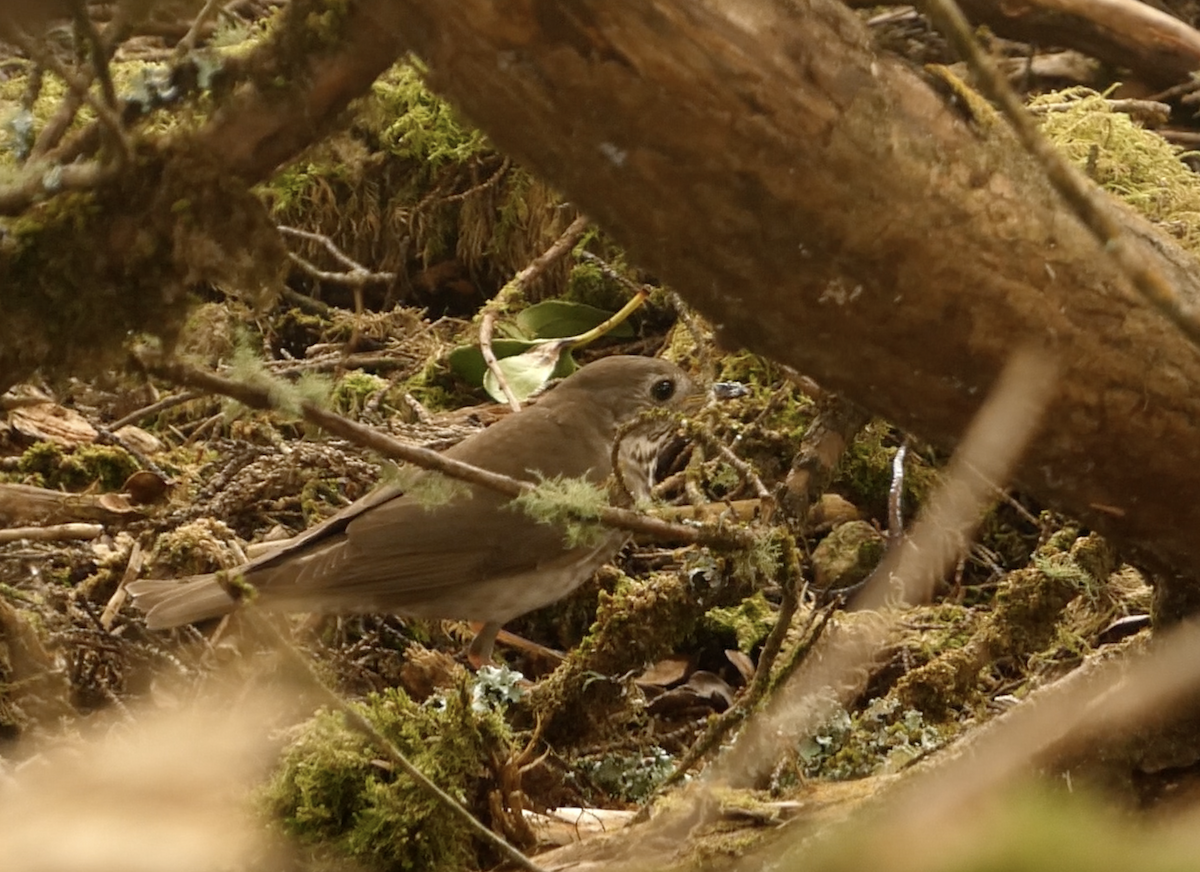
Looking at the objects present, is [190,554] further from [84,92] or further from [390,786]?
[84,92]

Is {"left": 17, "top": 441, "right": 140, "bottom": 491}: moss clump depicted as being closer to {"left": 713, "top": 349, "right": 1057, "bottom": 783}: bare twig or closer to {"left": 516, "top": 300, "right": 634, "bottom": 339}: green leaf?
{"left": 516, "top": 300, "right": 634, "bottom": 339}: green leaf

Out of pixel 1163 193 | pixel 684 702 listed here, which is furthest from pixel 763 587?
pixel 1163 193

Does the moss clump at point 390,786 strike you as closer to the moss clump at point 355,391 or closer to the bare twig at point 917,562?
the bare twig at point 917,562

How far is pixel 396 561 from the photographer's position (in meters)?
2.80

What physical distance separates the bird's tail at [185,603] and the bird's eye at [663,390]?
121cm

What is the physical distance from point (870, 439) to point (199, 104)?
2289 mm

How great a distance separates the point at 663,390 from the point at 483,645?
0.81 metres

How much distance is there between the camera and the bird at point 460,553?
2.70 meters

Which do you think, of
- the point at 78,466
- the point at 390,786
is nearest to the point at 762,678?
the point at 390,786

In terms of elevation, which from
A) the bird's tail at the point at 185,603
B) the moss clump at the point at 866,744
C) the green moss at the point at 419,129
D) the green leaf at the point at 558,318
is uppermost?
the green moss at the point at 419,129

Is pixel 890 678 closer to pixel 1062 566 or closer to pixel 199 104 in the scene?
pixel 1062 566

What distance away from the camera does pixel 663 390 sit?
3348 mm

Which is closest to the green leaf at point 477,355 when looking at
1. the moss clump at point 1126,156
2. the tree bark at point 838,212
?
the moss clump at point 1126,156

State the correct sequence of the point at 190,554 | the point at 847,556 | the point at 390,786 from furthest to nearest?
the point at 847,556, the point at 190,554, the point at 390,786
